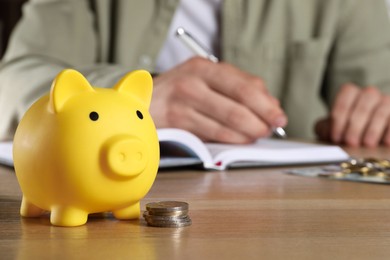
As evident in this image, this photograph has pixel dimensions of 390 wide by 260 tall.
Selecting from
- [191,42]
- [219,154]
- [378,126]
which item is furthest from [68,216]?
[378,126]

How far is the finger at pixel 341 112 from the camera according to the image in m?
1.28

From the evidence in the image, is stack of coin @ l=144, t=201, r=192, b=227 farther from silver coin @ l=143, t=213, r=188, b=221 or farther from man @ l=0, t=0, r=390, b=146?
man @ l=0, t=0, r=390, b=146

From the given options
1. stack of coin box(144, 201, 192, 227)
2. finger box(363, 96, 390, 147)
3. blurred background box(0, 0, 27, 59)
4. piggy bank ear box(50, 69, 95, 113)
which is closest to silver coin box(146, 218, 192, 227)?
stack of coin box(144, 201, 192, 227)

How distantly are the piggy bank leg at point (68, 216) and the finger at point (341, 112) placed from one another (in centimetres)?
87

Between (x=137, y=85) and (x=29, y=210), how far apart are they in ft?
0.39

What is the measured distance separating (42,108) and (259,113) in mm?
567

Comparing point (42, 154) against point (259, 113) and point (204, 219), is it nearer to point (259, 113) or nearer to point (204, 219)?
point (204, 219)

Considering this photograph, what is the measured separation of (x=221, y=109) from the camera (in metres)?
1.03

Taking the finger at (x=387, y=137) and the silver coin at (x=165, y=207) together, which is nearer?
the silver coin at (x=165, y=207)

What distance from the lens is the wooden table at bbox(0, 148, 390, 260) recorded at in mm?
408

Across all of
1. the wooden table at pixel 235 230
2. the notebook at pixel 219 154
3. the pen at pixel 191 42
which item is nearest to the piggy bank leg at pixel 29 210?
the wooden table at pixel 235 230

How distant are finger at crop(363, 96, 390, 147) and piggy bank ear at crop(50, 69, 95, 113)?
868 mm

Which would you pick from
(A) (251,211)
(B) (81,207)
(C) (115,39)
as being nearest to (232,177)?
(A) (251,211)

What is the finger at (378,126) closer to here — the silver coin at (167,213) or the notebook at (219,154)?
the notebook at (219,154)
